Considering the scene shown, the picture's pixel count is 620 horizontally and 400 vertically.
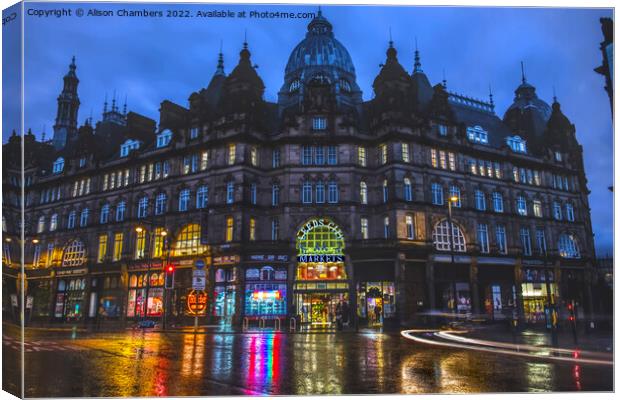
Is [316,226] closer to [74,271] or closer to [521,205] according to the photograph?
[521,205]

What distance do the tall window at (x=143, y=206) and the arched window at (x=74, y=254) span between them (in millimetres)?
6867

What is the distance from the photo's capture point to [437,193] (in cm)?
3759

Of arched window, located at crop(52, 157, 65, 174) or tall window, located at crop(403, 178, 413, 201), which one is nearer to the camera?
tall window, located at crop(403, 178, 413, 201)

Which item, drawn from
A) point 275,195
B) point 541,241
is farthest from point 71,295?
point 541,241

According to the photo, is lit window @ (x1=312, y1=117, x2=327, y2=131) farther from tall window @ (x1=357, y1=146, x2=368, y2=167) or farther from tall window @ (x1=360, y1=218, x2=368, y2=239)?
tall window @ (x1=360, y1=218, x2=368, y2=239)

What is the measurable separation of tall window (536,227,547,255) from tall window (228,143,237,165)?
27254 mm

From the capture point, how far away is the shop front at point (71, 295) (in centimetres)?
4131

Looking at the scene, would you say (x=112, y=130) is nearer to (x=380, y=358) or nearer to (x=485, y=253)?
(x=485, y=253)

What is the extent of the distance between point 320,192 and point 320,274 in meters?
6.41

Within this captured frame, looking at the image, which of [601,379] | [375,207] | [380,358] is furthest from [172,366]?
[375,207]

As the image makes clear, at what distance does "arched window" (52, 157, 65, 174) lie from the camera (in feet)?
139

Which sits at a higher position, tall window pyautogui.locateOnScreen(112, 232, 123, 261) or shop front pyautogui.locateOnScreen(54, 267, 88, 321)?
tall window pyautogui.locateOnScreen(112, 232, 123, 261)

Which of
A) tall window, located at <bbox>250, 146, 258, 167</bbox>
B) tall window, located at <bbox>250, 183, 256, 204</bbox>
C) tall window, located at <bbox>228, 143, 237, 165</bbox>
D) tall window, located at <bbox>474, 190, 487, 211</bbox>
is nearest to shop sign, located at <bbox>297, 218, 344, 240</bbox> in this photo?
tall window, located at <bbox>250, 183, 256, 204</bbox>

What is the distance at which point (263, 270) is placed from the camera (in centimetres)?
3538
